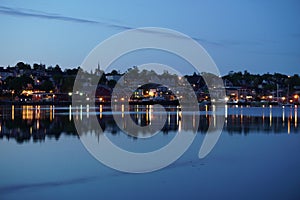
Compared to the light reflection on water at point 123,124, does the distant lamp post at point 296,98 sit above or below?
above

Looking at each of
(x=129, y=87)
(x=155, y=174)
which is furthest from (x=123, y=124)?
(x=129, y=87)

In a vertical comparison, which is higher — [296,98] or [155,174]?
[296,98]

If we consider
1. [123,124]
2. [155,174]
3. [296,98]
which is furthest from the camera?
[296,98]

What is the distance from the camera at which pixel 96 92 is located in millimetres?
119938

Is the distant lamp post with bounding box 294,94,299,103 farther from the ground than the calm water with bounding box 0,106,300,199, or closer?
→ farther from the ground

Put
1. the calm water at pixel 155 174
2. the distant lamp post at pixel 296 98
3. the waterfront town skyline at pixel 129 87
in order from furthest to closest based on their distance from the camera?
the distant lamp post at pixel 296 98
the waterfront town skyline at pixel 129 87
the calm water at pixel 155 174

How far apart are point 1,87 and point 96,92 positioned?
23702mm

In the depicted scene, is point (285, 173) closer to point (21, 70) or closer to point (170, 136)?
point (170, 136)

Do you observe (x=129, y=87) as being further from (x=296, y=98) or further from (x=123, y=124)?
(x=123, y=124)

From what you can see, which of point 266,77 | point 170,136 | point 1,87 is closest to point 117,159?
point 170,136

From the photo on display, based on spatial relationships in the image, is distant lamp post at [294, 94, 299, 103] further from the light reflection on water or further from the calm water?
the calm water

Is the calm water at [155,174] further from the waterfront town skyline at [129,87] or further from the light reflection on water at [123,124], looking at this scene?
the waterfront town skyline at [129,87]

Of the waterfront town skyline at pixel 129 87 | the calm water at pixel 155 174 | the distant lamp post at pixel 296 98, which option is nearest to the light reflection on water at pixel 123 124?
the calm water at pixel 155 174

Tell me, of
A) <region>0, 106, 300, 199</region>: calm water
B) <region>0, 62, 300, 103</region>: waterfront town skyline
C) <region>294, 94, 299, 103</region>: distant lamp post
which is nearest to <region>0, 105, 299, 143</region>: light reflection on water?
<region>0, 106, 300, 199</region>: calm water
